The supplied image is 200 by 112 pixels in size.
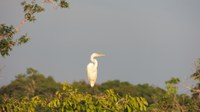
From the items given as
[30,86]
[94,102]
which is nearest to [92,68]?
[94,102]

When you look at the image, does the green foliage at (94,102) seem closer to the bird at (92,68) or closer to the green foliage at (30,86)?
the bird at (92,68)

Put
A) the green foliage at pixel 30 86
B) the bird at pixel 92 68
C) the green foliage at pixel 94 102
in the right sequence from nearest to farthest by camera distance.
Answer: the green foliage at pixel 94 102
the bird at pixel 92 68
the green foliage at pixel 30 86

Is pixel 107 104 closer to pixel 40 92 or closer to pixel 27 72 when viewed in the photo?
pixel 40 92

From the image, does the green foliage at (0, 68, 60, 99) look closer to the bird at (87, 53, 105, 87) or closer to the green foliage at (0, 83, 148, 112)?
the bird at (87, 53, 105, 87)

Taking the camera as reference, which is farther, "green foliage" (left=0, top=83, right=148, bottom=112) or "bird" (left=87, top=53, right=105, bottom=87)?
"bird" (left=87, top=53, right=105, bottom=87)

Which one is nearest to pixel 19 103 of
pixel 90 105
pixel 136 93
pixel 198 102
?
pixel 90 105

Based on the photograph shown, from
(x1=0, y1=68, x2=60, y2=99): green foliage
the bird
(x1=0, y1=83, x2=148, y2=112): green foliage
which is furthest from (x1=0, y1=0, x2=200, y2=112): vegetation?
(x1=0, y1=68, x2=60, y2=99): green foliage

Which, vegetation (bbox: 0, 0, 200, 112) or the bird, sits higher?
the bird

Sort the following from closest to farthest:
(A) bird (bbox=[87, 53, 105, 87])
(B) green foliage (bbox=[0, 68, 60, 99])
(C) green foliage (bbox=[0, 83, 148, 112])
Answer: (C) green foliage (bbox=[0, 83, 148, 112]) → (A) bird (bbox=[87, 53, 105, 87]) → (B) green foliage (bbox=[0, 68, 60, 99])

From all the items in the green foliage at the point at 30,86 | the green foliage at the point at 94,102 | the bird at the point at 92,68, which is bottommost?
the green foliage at the point at 94,102

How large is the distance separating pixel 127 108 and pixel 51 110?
1659 mm

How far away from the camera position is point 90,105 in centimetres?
1189

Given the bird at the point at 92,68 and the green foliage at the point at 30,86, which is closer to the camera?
the bird at the point at 92,68

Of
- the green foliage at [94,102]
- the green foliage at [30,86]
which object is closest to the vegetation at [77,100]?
the green foliage at [94,102]
